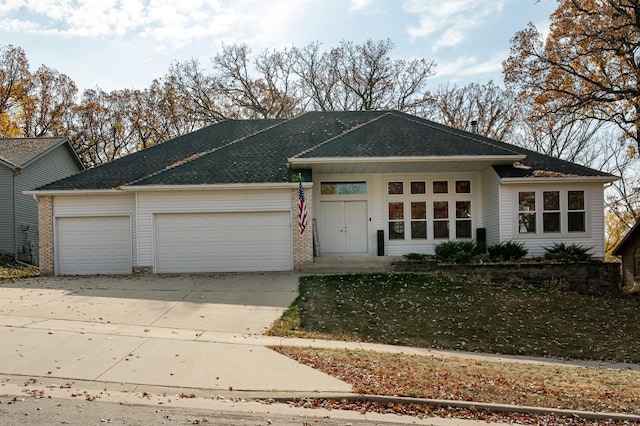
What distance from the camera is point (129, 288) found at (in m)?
14.0

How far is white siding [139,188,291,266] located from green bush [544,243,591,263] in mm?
9028

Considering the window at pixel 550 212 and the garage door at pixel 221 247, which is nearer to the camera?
the garage door at pixel 221 247

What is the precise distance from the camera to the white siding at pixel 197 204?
16797mm

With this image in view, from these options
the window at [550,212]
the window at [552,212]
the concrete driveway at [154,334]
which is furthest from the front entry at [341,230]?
the window at [550,212]

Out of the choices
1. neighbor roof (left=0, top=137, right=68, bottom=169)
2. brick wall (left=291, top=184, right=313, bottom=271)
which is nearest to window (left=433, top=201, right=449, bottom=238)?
brick wall (left=291, top=184, right=313, bottom=271)

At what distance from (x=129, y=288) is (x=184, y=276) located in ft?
7.96

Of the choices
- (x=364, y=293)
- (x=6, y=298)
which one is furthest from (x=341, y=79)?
(x=6, y=298)

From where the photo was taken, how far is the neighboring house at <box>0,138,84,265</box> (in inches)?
923

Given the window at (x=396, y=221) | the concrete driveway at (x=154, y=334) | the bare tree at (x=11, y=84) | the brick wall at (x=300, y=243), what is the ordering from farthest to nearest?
the bare tree at (x=11, y=84)
the window at (x=396, y=221)
the brick wall at (x=300, y=243)
the concrete driveway at (x=154, y=334)

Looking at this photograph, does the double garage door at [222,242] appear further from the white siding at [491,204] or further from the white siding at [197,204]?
the white siding at [491,204]

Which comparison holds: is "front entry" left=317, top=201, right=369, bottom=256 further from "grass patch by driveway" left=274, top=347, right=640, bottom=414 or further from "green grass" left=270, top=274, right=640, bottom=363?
"grass patch by driveway" left=274, top=347, right=640, bottom=414

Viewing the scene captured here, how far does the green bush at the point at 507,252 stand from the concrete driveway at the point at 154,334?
697 centimetres

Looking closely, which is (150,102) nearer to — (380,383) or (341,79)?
(341,79)

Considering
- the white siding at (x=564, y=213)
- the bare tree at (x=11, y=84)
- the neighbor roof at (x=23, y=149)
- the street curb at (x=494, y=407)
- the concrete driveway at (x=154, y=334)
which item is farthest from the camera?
the bare tree at (x=11, y=84)
